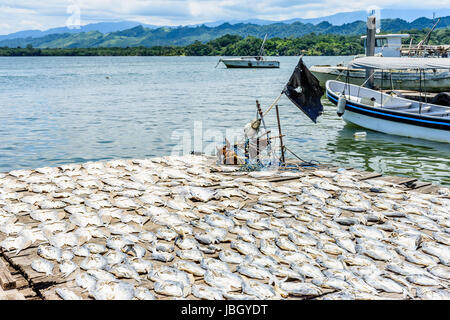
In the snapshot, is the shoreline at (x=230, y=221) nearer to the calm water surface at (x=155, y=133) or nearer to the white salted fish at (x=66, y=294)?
the white salted fish at (x=66, y=294)

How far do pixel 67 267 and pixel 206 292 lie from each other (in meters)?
1.87

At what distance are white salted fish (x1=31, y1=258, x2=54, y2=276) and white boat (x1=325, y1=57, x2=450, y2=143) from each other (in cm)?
1544

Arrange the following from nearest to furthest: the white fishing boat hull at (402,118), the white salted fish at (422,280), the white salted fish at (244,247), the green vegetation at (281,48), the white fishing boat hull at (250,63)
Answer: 1. the white salted fish at (422,280)
2. the white salted fish at (244,247)
3. the white fishing boat hull at (402,118)
4. the white fishing boat hull at (250,63)
5. the green vegetation at (281,48)

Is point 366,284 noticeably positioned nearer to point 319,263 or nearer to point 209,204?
point 319,263

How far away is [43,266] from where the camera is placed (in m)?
5.58

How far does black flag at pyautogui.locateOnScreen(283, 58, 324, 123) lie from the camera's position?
10820mm

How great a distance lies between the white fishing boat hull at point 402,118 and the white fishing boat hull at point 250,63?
70249 mm

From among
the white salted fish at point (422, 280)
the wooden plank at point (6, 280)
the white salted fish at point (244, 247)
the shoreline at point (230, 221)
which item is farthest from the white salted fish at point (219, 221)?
the wooden plank at point (6, 280)

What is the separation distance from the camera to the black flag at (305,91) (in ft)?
35.5

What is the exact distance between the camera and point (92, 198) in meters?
8.26

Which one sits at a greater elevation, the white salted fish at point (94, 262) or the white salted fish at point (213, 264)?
the white salted fish at point (94, 262)

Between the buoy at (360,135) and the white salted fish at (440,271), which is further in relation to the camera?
the buoy at (360,135)

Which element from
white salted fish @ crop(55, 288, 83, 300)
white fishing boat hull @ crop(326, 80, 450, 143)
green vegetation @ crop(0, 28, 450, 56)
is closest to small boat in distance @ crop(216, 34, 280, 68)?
green vegetation @ crop(0, 28, 450, 56)

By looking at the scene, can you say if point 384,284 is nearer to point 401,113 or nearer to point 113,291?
Answer: point 113,291
